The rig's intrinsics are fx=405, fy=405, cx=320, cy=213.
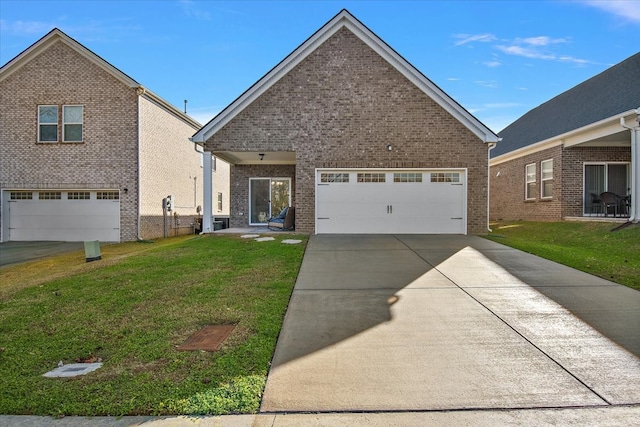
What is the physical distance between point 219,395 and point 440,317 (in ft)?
10.7

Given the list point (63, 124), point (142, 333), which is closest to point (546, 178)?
point (142, 333)

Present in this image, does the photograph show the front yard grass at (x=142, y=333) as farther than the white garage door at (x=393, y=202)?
No

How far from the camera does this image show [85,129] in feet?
54.5

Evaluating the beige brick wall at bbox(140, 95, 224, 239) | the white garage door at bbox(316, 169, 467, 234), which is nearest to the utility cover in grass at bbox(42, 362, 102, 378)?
the white garage door at bbox(316, 169, 467, 234)

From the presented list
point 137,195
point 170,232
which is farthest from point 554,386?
point 170,232

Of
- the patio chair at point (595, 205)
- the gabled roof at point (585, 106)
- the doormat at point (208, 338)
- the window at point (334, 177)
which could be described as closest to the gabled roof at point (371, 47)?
the window at point (334, 177)

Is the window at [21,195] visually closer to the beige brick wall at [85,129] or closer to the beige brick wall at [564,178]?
the beige brick wall at [85,129]

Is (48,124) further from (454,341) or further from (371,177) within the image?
(454,341)

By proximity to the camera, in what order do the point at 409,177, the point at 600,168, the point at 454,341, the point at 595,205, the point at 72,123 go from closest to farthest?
the point at 454,341, the point at 409,177, the point at 595,205, the point at 600,168, the point at 72,123

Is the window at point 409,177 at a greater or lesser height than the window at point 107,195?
greater

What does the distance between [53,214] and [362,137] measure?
1328 centimetres

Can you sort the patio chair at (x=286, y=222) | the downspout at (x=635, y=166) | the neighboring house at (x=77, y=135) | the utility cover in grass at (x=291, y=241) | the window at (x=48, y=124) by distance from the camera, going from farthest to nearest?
the window at (x=48, y=124) → the neighboring house at (x=77, y=135) → the patio chair at (x=286, y=222) → the downspout at (x=635, y=166) → the utility cover in grass at (x=291, y=241)

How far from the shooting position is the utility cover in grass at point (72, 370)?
156 inches

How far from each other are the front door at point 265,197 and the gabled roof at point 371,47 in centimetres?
457
